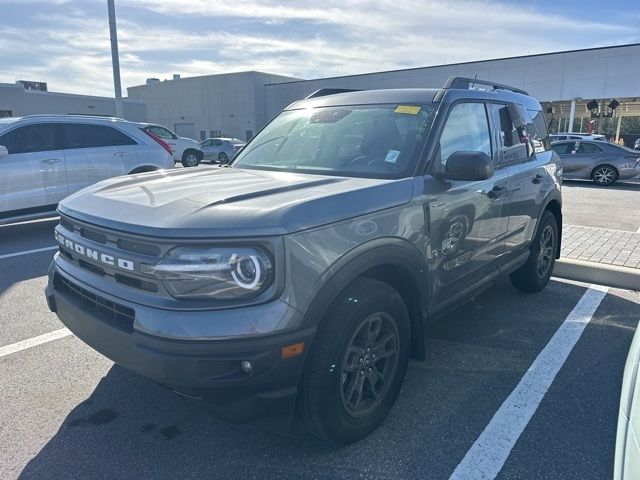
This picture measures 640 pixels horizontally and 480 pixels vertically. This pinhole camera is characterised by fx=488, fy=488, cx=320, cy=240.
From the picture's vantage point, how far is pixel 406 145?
3107 millimetres

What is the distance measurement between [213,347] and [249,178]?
4.33ft

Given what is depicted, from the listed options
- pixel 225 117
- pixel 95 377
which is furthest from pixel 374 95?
pixel 225 117

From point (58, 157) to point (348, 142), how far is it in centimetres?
611

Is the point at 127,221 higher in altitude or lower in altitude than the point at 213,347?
higher

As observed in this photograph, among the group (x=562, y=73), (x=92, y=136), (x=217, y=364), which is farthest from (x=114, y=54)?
(x=562, y=73)

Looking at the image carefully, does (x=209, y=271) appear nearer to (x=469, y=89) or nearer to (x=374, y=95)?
(x=374, y=95)

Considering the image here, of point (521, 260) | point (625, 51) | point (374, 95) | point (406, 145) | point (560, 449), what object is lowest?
point (560, 449)

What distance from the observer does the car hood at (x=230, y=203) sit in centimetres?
213

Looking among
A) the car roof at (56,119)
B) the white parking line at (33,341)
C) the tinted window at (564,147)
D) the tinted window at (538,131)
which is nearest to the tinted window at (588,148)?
the tinted window at (564,147)

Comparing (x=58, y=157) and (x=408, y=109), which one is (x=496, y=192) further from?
(x=58, y=157)

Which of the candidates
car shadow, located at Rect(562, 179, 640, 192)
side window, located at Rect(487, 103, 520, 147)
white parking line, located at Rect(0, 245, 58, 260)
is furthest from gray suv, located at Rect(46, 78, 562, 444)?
car shadow, located at Rect(562, 179, 640, 192)

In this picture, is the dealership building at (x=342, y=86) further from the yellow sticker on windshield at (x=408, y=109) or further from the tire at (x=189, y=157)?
the yellow sticker on windshield at (x=408, y=109)

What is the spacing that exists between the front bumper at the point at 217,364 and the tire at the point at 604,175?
49.7 ft

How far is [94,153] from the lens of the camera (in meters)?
8.06
